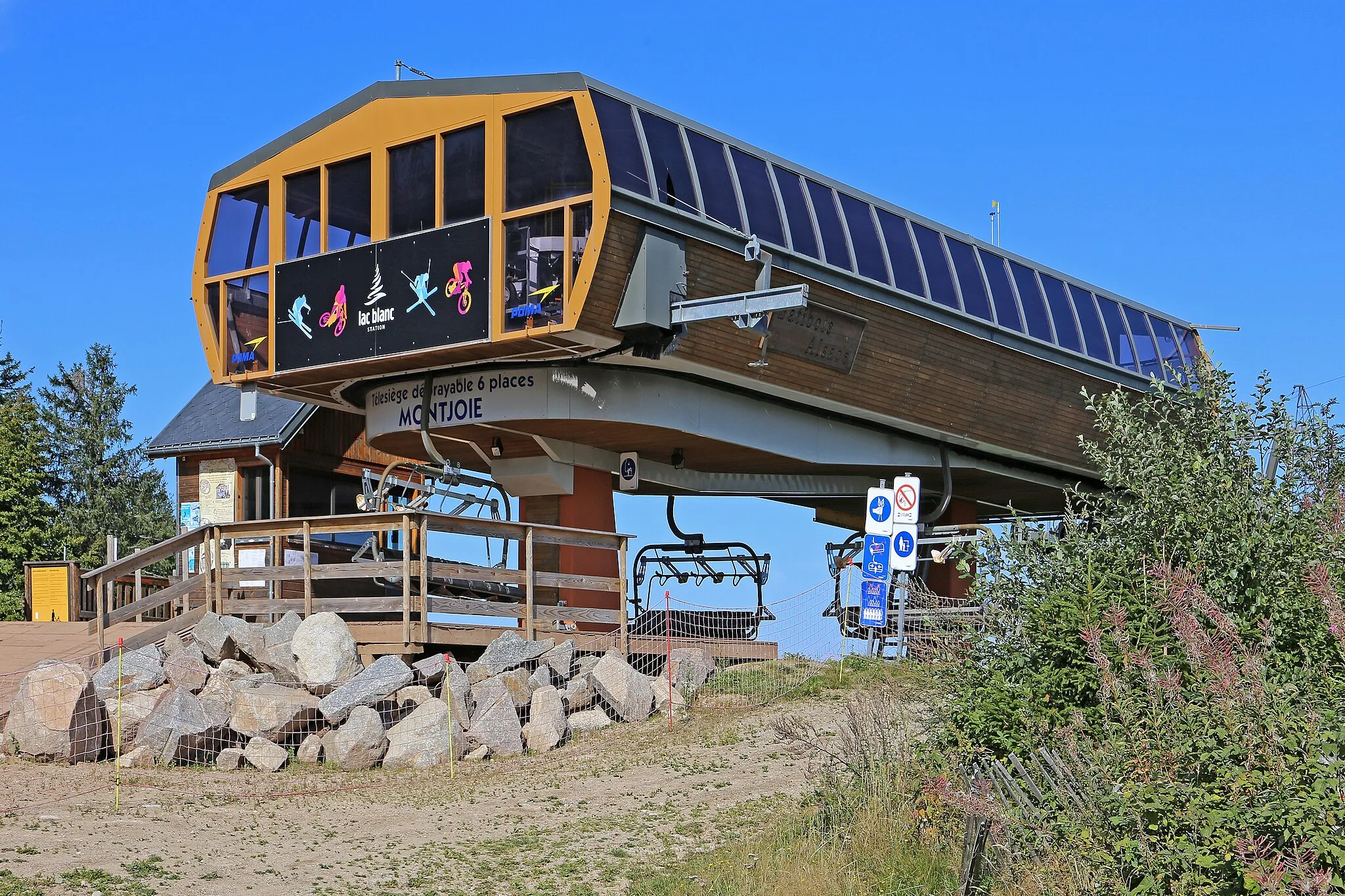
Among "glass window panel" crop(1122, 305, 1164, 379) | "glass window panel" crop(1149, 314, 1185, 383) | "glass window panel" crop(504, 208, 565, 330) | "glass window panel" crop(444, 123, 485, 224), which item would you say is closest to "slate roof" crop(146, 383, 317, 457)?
"glass window panel" crop(444, 123, 485, 224)

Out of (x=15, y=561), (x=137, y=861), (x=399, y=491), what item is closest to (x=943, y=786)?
(x=137, y=861)

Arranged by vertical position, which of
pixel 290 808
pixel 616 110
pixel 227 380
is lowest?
pixel 290 808

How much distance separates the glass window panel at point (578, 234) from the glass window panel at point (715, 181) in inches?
79.4

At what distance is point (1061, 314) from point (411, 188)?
13416 mm

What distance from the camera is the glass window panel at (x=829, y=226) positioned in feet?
74.0

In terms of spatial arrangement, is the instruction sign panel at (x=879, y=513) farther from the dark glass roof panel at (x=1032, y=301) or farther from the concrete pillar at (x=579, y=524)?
the dark glass roof panel at (x=1032, y=301)

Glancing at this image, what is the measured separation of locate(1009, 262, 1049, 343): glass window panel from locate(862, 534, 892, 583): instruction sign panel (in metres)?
9.49

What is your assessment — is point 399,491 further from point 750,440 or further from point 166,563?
point 166,563

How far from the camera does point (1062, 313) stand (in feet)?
94.2

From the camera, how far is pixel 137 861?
10977mm

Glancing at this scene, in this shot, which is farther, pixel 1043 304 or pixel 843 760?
pixel 1043 304

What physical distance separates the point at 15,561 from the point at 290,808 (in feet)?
97.1

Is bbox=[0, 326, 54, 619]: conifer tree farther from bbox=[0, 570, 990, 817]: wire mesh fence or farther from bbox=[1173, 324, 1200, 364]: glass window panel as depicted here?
bbox=[1173, 324, 1200, 364]: glass window panel

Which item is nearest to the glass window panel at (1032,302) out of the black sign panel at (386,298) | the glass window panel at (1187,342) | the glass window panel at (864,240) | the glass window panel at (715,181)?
the glass window panel at (864,240)
